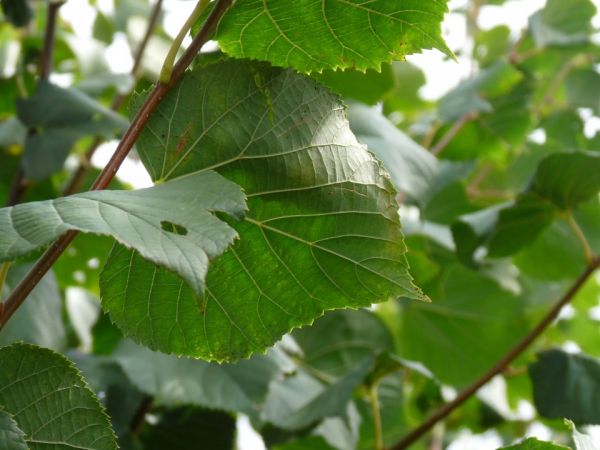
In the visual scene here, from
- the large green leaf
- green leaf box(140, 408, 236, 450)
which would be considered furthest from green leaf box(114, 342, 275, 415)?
the large green leaf

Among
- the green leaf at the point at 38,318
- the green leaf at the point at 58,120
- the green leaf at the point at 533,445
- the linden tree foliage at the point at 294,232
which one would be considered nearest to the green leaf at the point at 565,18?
the linden tree foliage at the point at 294,232

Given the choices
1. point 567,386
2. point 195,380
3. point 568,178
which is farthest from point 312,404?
point 568,178

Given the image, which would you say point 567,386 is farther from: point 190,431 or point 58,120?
point 58,120

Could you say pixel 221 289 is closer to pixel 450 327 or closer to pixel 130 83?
pixel 130 83

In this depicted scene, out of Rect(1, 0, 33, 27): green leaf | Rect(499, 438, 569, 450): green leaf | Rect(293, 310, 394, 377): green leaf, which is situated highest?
Rect(1, 0, 33, 27): green leaf

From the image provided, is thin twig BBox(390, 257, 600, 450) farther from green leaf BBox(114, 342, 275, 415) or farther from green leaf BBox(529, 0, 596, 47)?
green leaf BBox(529, 0, 596, 47)

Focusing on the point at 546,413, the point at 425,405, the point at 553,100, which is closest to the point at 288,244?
the point at 546,413

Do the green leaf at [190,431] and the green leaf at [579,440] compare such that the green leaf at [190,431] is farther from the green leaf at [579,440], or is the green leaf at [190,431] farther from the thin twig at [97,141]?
the green leaf at [579,440]

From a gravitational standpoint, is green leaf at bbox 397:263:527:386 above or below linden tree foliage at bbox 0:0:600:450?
below
